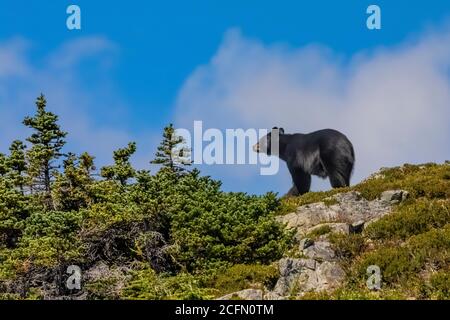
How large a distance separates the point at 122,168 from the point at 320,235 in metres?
10.8

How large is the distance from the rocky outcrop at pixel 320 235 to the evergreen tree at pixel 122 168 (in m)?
8.70

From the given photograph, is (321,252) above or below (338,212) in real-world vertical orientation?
below

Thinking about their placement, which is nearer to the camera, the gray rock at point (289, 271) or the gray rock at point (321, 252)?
the gray rock at point (289, 271)

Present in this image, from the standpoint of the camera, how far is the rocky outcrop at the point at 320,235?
14508 mm

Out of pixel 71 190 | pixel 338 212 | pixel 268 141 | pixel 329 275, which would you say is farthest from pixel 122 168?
pixel 329 275

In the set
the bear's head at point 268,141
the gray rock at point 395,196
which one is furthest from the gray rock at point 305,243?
the bear's head at point 268,141

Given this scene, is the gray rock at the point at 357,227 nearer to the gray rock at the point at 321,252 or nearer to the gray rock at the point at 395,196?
the gray rock at the point at 321,252

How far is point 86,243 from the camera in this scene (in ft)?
56.4

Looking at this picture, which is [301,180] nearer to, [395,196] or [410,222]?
[395,196]

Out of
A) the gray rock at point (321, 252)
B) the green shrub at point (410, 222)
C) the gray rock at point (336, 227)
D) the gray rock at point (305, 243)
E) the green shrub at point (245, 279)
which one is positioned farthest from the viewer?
the gray rock at point (336, 227)

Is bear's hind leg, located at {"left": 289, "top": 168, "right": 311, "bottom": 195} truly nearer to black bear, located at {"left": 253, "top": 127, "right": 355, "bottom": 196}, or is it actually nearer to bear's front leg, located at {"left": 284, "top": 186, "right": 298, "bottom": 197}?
black bear, located at {"left": 253, "top": 127, "right": 355, "bottom": 196}

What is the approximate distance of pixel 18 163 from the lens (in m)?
25.6

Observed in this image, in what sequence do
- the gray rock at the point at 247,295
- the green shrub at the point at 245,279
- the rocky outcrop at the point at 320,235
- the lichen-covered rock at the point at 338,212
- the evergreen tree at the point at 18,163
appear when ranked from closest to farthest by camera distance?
the gray rock at the point at 247,295 → the rocky outcrop at the point at 320,235 → the green shrub at the point at 245,279 → the lichen-covered rock at the point at 338,212 → the evergreen tree at the point at 18,163

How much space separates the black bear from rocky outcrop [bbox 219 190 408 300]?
14.8 ft
